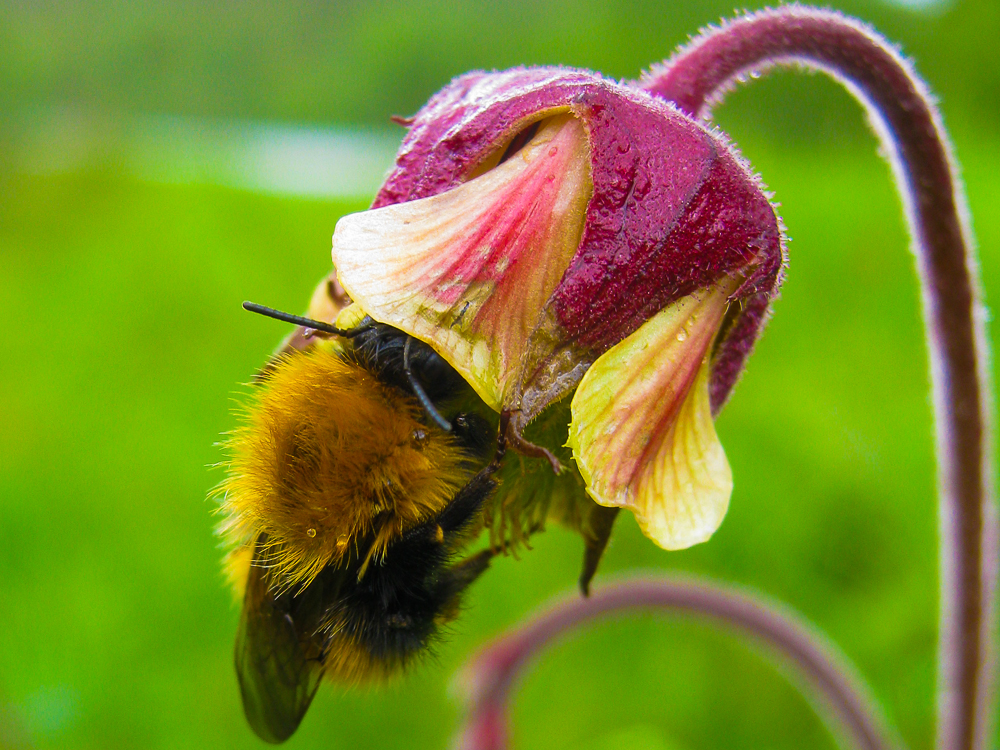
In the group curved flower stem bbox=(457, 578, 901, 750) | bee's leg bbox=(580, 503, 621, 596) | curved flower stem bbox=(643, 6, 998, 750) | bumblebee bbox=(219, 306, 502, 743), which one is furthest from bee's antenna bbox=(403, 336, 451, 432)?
curved flower stem bbox=(457, 578, 901, 750)

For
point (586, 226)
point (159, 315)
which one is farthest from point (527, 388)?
point (159, 315)

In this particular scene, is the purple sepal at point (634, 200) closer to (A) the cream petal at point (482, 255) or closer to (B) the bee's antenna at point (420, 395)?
(A) the cream petal at point (482, 255)

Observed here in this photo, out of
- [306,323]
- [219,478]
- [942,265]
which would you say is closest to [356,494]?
[306,323]

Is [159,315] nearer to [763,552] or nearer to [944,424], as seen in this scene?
[763,552]

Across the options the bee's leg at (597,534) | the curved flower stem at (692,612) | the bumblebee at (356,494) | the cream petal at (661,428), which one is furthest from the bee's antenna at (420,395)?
the curved flower stem at (692,612)

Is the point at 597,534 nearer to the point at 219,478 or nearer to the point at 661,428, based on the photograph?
the point at 661,428

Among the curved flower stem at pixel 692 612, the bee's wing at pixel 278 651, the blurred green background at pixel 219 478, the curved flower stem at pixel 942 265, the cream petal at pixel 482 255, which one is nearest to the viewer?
the cream petal at pixel 482 255

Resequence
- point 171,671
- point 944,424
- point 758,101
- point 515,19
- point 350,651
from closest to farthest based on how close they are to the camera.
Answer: point 350,651
point 944,424
point 171,671
point 758,101
point 515,19

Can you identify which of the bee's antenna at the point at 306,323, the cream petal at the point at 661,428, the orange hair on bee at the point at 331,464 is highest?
the cream petal at the point at 661,428
